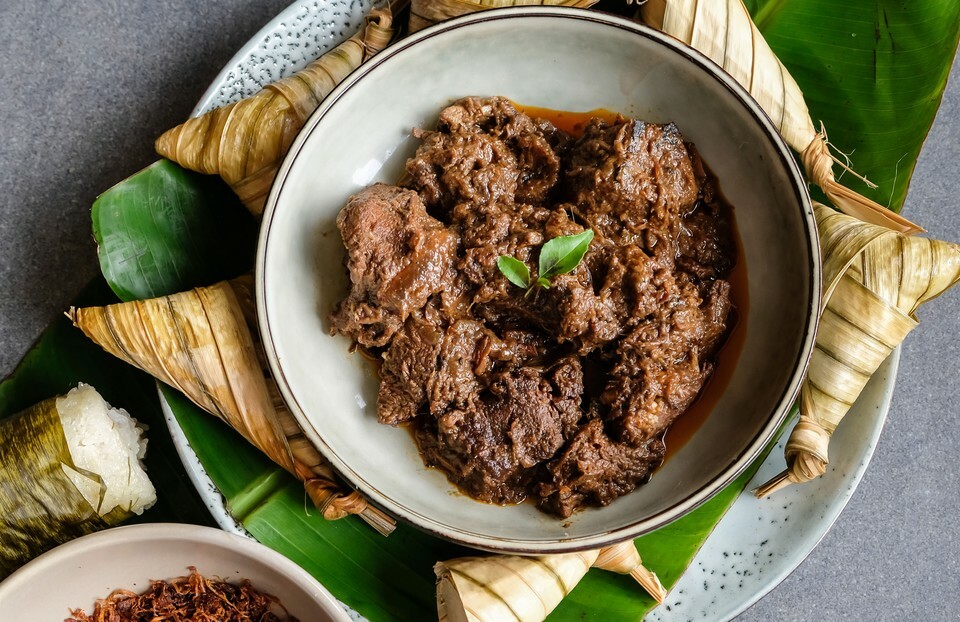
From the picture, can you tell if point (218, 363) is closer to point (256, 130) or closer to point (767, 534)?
point (256, 130)

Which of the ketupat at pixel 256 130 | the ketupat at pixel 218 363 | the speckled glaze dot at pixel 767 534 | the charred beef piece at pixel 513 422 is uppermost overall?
the ketupat at pixel 256 130

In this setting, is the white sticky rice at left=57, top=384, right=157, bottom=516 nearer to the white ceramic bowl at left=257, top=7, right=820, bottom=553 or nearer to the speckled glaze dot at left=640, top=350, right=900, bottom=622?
the white ceramic bowl at left=257, top=7, right=820, bottom=553

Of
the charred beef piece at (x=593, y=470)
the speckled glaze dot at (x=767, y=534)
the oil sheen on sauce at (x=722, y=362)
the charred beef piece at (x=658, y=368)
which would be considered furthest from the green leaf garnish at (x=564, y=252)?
the speckled glaze dot at (x=767, y=534)

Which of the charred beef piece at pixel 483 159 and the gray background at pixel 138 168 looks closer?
the charred beef piece at pixel 483 159

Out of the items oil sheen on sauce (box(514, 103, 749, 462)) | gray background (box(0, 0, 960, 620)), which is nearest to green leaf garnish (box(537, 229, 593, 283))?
oil sheen on sauce (box(514, 103, 749, 462))

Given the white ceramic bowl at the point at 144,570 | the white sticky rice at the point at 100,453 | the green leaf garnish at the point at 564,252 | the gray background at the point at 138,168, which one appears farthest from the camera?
the gray background at the point at 138,168

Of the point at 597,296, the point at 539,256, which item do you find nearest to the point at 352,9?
the point at 539,256

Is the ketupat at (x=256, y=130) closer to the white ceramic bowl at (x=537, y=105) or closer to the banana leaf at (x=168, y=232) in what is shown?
the banana leaf at (x=168, y=232)

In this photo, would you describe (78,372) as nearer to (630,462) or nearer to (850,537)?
(630,462)
